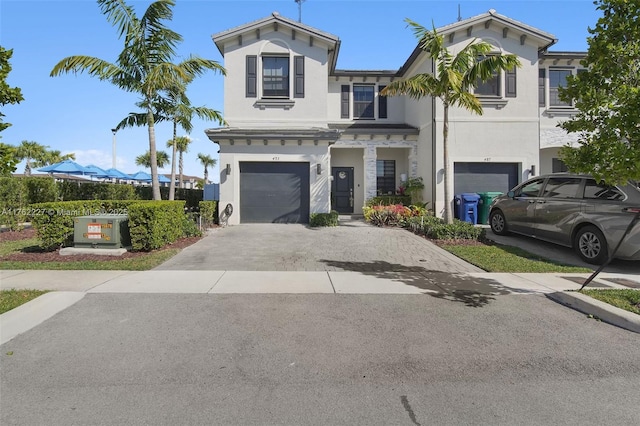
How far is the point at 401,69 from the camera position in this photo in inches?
670

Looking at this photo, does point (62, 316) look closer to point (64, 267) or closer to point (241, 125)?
point (64, 267)

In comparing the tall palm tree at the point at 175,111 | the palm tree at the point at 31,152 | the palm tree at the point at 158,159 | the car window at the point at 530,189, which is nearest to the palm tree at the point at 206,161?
the palm tree at the point at 158,159

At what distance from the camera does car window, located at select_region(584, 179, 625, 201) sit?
749cm

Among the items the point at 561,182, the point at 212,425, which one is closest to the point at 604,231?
the point at 561,182

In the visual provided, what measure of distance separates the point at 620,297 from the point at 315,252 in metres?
5.90

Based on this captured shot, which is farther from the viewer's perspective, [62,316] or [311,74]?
[311,74]

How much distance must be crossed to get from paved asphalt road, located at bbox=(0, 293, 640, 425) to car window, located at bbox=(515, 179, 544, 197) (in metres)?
5.57

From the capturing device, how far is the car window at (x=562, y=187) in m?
8.45

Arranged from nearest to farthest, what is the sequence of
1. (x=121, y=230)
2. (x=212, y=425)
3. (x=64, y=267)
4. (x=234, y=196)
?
(x=212, y=425)
(x=64, y=267)
(x=121, y=230)
(x=234, y=196)

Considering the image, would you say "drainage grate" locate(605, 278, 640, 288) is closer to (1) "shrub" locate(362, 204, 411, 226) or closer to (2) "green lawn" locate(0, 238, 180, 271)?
(1) "shrub" locate(362, 204, 411, 226)

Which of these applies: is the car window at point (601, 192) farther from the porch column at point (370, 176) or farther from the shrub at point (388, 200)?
Answer: the porch column at point (370, 176)

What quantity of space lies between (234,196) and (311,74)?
240 inches

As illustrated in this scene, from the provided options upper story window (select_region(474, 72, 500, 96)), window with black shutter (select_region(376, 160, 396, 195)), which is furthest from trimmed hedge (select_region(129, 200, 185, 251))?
upper story window (select_region(474, 72, 500, 96))

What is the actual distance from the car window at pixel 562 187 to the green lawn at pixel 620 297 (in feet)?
11.5
